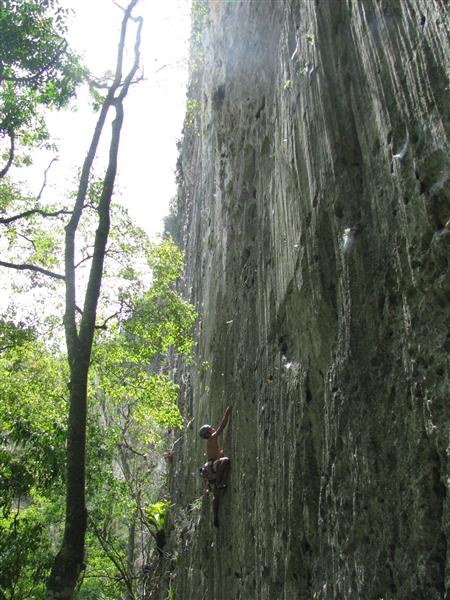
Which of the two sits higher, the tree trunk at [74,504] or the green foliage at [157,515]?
the green foliage at [157,515]

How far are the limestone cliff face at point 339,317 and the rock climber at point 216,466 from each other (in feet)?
0.71

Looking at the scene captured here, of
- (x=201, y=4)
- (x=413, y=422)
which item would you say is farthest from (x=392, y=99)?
(x=201, y=4)

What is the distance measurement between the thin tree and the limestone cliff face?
2.38 meters

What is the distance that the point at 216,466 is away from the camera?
1018 centimetres

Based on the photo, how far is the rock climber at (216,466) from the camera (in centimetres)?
1007

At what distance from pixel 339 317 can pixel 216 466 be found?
16.5 feet

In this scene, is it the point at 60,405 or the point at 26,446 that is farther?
the point at 60,405

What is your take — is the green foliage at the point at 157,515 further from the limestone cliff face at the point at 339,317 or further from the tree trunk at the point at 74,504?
the tree trunk at the point at 74,504

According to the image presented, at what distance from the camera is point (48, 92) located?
841 centimetres

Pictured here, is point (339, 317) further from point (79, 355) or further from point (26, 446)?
point (26, 446)

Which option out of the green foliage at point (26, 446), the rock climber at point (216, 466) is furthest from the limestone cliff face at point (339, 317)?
the green foliage at point (26, 446)

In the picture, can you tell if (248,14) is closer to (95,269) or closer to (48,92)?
(48,92)

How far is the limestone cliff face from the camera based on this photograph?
469 centimetres

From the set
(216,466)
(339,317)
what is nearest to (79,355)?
(339,317)
